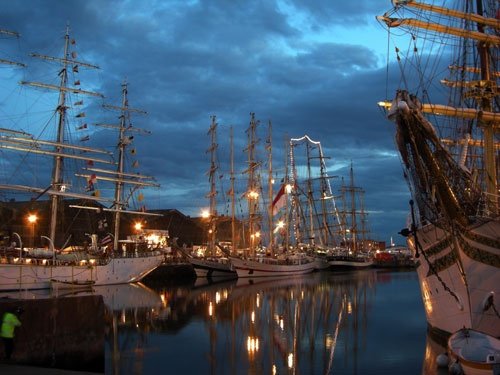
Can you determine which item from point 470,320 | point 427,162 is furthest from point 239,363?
point 427,162

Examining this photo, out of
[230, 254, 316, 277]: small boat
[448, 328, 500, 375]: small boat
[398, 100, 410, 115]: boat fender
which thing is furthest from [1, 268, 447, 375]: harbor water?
[230, 254, 316, 277]: small boat

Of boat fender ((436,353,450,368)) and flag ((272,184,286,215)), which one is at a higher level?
flag ((272,184,286,215))

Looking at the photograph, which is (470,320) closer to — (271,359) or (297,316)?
(271,359)

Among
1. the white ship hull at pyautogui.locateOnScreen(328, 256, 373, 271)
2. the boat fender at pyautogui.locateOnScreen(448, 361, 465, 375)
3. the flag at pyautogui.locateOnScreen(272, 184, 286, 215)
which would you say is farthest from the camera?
the white ship hull at pyautogui.locateOnScreen(328, 256, 373, 271)

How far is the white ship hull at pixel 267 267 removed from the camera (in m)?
63.2

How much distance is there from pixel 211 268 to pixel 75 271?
2025cm

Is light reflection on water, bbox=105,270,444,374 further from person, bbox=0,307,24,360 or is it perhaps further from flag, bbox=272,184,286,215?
flag, bbox=272,184,286,215

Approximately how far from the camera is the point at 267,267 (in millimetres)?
66625

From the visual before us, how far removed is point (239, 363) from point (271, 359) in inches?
48.3

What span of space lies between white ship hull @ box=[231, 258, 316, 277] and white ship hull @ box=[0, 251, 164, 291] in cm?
997

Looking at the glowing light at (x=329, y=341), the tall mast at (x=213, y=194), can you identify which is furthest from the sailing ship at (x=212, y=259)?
the glowing light at (x=329, y=341)

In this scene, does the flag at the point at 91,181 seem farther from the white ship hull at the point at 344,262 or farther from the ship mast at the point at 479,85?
the white ship hull at the point at 344,262

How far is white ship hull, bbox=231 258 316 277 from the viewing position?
6316 centimetres

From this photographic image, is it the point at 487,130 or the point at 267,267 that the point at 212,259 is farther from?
the point at 487,130
